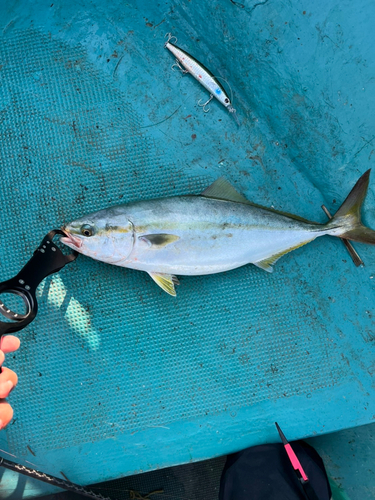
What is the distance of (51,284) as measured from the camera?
3080 millimetres

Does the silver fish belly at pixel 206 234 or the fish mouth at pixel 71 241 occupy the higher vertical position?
the fish mouth at pixel 71 241

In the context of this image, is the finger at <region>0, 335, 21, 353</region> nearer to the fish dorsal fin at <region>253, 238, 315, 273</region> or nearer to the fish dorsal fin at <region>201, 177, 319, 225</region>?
the fish dorsal fin at <region>201, 177, 319, 225</region>

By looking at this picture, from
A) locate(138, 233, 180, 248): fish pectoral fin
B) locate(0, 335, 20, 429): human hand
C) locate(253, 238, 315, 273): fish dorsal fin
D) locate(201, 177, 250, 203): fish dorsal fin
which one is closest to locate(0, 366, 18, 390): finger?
locate(0, 335, 20, 429): human hand

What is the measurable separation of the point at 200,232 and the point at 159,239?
0.34 m

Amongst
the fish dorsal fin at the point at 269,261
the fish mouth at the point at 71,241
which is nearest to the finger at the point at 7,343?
the fish mouth at the point at 71,241

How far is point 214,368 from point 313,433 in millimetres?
1071

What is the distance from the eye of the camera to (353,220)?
2980 mm

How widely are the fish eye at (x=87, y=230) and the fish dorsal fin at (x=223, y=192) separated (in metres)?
0.95

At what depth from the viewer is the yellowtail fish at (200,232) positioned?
2.74m

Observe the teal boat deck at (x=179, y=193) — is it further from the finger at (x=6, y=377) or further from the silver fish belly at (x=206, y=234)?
the finger at (x=6, y=377)

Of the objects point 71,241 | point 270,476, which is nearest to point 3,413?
point 71,241

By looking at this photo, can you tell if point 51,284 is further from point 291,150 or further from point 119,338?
point 291,150

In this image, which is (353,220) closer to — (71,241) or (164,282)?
(164,282)

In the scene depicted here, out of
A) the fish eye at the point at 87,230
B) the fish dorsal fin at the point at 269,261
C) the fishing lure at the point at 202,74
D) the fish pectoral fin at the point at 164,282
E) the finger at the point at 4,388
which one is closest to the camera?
the finger at the point at 4,388
